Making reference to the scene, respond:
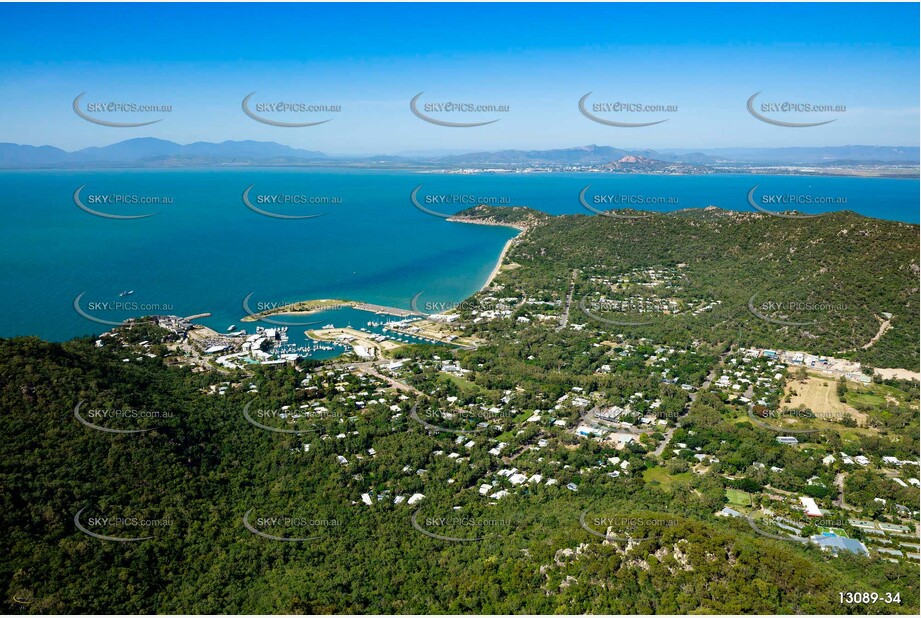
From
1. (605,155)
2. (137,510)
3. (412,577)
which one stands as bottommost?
(412,577)

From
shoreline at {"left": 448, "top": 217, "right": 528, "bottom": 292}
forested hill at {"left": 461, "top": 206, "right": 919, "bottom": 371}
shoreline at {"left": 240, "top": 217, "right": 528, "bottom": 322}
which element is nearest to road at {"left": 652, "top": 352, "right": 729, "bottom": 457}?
forested hill at {"left": 461, "top": 206, "right": 919, "bottom": 371}

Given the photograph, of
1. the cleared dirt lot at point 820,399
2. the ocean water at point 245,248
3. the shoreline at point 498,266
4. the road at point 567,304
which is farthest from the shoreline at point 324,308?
the cleared dirt lot at point 820,399

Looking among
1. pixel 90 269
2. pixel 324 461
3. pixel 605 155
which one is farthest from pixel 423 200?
pixel 605 155

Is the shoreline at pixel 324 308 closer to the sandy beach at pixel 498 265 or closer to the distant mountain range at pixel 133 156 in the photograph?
the sandy beach at pixel 498 265

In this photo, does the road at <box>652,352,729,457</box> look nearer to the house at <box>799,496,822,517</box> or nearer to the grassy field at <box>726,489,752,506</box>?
the grassy field at <box>726,489,752,506</box>

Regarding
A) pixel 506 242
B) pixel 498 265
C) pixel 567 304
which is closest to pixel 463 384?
pixel 567 304

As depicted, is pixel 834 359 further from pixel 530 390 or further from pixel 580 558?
pixel 580 558

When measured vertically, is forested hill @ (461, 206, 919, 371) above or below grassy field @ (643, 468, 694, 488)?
above
